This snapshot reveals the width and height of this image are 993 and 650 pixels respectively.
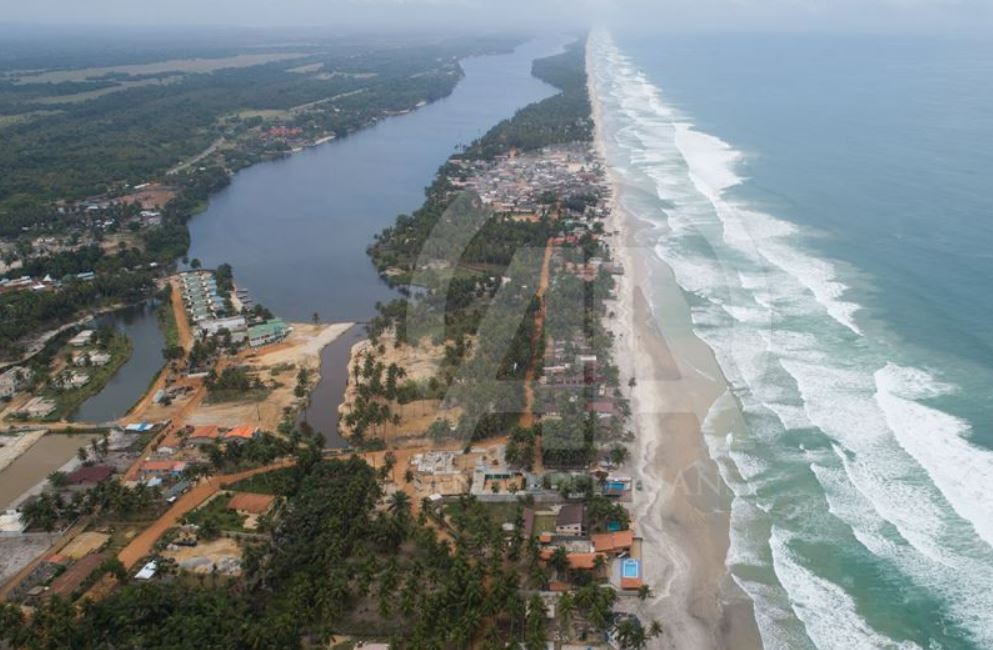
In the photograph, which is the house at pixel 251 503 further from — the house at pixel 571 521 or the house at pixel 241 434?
the house at pixel 571 521

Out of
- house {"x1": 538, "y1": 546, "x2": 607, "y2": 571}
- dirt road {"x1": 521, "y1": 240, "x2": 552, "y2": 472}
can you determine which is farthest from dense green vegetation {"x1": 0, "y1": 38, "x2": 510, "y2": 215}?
house {"x1": 538, "y1": 546, "x2": 607, "y2": 571}

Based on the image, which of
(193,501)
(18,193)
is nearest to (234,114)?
(18,193)

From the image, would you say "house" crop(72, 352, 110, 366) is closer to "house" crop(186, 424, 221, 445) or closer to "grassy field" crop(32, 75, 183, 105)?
"house" crop(186, 424, 221, 445)

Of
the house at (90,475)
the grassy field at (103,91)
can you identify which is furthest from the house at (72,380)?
the grassy field at (103,91)

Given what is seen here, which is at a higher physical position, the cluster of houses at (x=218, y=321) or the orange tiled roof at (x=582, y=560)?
the cluster of houses at (x=218, y=321)

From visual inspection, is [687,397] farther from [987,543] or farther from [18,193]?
[18,193]

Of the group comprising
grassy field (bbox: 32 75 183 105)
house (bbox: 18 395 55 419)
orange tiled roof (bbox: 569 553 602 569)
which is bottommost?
orange tiled roof (bbox: 569 553 602 569)
